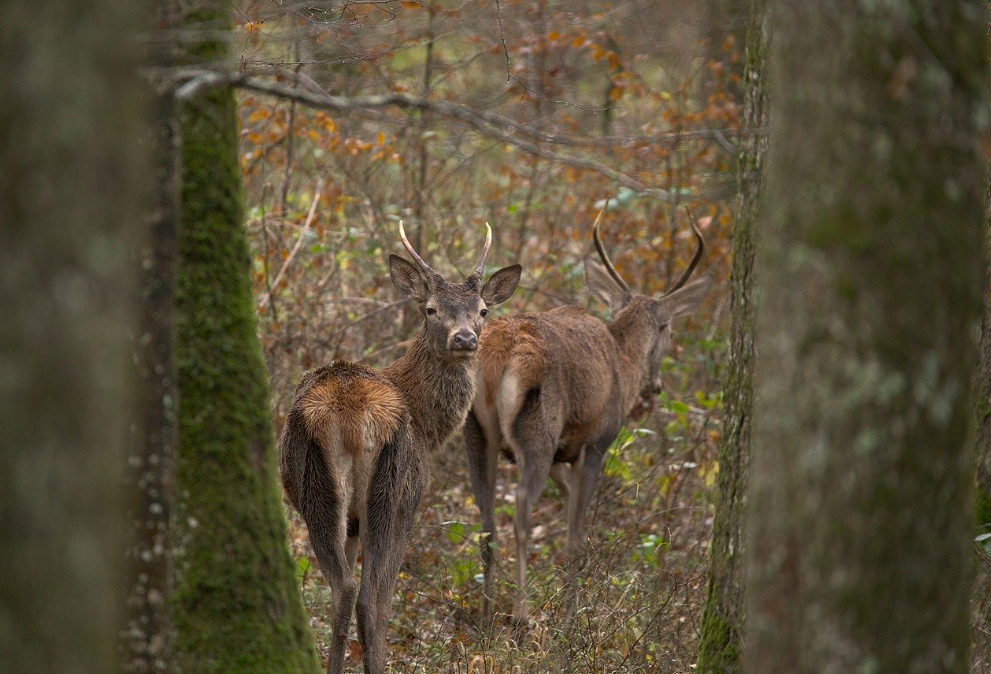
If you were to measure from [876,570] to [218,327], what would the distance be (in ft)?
7.49

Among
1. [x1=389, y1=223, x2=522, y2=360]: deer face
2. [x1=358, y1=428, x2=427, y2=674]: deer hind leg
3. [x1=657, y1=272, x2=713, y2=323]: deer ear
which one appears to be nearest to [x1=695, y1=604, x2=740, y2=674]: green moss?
[x1=358, y1=428, x2=427, y2=674]: deer hind leg

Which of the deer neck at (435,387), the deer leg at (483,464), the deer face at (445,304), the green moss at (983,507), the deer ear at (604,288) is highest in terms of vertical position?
the deer face at (445,304)

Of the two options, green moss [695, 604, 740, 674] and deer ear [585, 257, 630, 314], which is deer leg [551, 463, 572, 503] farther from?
green moss [695, 604, 740, 674]

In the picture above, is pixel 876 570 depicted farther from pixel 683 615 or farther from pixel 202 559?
pixel 683 615

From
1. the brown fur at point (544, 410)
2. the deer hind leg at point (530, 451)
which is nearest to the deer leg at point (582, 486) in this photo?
the brown fur at point (544, 410)

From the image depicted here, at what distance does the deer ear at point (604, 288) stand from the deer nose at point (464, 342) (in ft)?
10.9

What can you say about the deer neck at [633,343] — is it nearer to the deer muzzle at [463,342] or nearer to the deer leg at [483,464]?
the deer leg at [483,464]

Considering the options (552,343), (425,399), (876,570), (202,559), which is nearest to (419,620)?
(425,399)

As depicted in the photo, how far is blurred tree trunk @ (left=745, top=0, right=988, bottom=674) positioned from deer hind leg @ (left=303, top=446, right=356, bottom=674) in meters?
3.29

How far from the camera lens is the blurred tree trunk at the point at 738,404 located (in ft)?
15.3

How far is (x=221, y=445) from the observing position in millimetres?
3848

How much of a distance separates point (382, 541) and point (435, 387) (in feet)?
4.59

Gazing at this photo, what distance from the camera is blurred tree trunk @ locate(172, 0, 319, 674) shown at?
3775 millimetres

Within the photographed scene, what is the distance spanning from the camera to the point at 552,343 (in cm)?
852
